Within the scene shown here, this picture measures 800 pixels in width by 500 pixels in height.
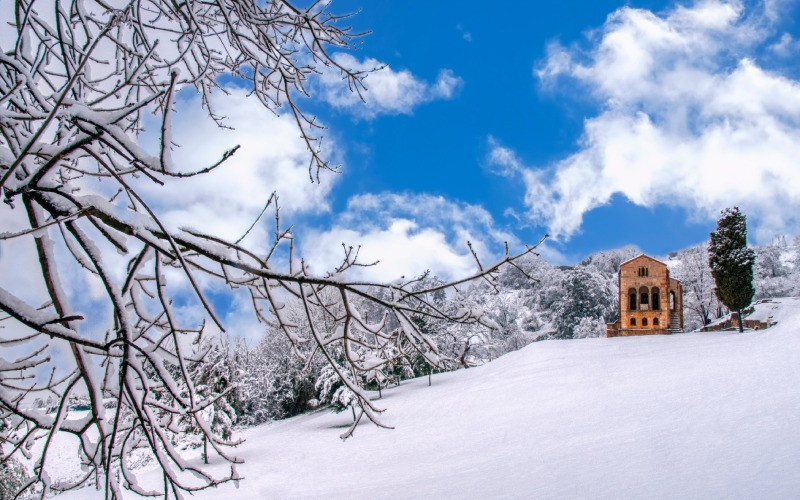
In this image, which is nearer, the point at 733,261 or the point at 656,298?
the point at 733,261

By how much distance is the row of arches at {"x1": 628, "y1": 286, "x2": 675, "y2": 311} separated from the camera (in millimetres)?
Answer: 30641

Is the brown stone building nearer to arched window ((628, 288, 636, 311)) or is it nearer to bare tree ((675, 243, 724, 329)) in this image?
arched window ((628, 288, 636, 311))

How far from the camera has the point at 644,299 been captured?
30.9 meters

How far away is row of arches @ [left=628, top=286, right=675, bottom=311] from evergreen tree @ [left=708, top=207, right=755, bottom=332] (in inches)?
223

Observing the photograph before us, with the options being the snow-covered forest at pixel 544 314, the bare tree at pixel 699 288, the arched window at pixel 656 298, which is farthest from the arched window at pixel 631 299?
the bare tree at pixel 699 288

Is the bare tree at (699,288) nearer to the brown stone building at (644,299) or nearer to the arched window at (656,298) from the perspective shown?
the brown stone building at (644,299)

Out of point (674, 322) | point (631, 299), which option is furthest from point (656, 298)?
point (674, 322)

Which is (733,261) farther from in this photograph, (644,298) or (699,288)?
(699,288)

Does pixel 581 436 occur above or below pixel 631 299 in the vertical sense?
below

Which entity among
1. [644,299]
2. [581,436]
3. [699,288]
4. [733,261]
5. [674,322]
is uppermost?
[699,288]

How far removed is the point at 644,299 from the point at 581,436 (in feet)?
76.7

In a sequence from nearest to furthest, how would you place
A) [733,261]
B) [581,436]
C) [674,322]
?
[581,436], [733,261], [674,322]

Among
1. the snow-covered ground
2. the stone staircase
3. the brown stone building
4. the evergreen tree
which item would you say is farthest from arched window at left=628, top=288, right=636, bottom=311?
the snow-covered ground

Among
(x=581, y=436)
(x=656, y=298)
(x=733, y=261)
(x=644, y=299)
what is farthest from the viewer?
(x=644, y=299)
